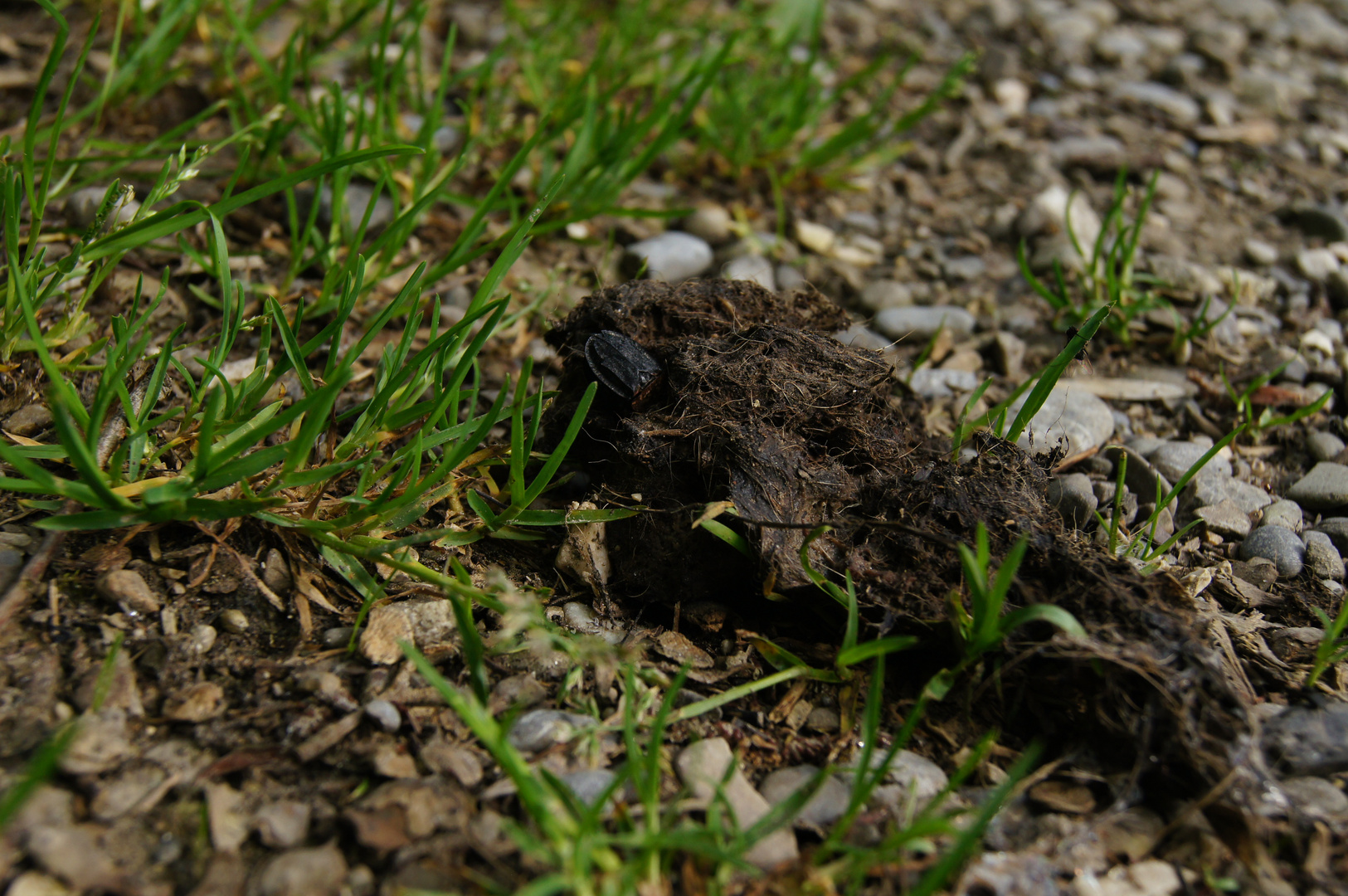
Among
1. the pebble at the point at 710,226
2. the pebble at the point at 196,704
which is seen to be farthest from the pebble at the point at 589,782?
the pebble at the point at 710,226

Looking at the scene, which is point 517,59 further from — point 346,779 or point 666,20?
point 346,779

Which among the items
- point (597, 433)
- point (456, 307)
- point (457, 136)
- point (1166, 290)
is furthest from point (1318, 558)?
point (457, 136)

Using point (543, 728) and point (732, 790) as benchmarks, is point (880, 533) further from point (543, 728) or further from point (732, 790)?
point (543, 728)

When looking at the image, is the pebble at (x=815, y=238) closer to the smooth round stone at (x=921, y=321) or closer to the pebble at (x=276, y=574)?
the smooth round stone at (x=921, y=321)

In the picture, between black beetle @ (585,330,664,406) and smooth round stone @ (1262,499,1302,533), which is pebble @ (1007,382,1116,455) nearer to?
smooth round stone @ (1262,499,1302,533)

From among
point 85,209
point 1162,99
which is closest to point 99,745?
point 85,209

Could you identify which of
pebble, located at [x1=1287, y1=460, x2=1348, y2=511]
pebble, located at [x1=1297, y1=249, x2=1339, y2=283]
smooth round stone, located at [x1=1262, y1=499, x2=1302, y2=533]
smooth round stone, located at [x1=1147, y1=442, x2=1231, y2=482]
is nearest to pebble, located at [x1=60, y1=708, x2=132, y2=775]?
smooth round stone, located at [x1=1147, y1=442, x2=1231, y2=482]
